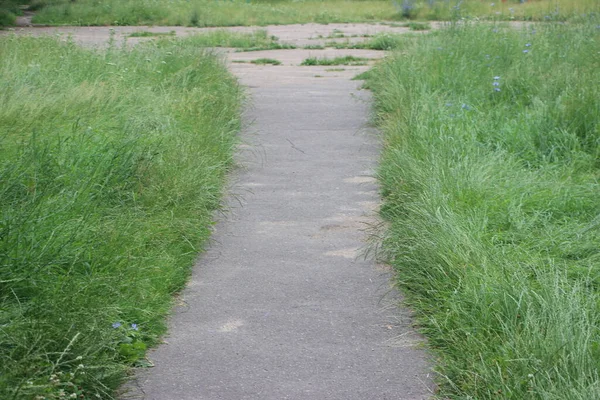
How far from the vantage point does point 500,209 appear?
538 cm

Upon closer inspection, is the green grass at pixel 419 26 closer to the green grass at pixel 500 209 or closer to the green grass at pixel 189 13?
the green grass at pixel 189 13

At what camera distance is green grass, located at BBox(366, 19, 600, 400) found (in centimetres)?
347

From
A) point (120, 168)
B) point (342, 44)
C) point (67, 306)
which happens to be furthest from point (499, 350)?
point (342, 44)

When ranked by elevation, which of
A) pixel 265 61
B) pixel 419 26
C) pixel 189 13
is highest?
pixel 189 13

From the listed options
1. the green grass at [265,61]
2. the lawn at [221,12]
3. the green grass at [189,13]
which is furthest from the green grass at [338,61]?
the green grass at [189,13]

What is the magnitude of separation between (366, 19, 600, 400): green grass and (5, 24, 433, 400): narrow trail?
24cm

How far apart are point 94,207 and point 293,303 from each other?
1284mm

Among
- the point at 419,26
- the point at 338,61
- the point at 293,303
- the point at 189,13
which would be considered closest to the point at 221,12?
the point at 189,13

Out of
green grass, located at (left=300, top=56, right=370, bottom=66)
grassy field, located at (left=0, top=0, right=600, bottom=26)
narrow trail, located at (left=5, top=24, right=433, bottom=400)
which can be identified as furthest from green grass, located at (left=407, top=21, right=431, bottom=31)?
narrow trail, located at (left=5, top=24, right=433, bottom=400)

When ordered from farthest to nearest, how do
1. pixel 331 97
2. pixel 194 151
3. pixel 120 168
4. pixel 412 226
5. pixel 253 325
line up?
pixel 331 97 < pixel 194 151 < pixel 120 168 < pixel 412 226 < pixel 253 325

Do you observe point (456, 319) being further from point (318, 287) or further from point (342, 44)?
→ point (342, 44)

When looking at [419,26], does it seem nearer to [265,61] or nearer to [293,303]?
[265,61]

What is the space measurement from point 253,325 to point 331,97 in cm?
750

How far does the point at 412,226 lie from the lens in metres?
5.08
